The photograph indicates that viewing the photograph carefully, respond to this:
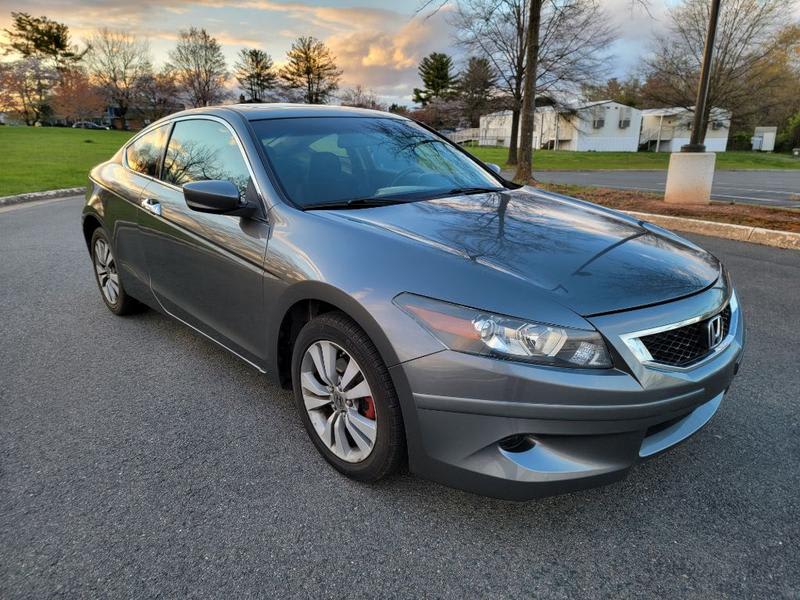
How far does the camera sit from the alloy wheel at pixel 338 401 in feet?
7.29

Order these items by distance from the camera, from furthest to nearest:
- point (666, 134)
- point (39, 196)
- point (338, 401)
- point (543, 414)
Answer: point (666, 134), point (39, 196), point (338, 401), point (543, 414)

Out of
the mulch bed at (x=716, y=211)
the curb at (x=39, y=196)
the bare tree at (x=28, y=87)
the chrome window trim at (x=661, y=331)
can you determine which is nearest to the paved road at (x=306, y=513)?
the chrome window trim at (x=661, y=331)

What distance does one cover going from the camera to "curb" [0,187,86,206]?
11838mm

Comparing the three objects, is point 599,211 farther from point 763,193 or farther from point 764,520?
point 763,193

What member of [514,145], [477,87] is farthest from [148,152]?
[477,87]

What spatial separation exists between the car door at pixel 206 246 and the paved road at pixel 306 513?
49 centimetres

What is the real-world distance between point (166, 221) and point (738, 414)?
11.4 ft

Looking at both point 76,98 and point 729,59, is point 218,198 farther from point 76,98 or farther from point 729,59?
point 76,98

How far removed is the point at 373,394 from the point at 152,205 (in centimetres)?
226

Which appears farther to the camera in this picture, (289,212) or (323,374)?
(289,212)

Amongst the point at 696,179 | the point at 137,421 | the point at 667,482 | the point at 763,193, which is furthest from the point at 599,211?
the point at 763,193

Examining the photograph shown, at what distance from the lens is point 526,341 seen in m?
1.83

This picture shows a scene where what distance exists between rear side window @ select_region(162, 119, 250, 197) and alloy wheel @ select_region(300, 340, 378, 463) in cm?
105

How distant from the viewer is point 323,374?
2408 millimetres
